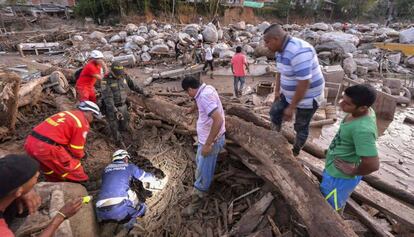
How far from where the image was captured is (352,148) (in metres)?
2.30

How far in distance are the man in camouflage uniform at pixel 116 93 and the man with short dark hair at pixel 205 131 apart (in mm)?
2430

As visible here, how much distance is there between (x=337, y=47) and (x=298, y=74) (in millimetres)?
14608

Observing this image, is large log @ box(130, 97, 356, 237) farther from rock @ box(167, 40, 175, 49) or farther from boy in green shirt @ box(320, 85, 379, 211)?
rock @ box(167, 40, 175, 49)

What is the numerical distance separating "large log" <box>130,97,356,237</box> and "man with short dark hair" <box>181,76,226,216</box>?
0.41 metres

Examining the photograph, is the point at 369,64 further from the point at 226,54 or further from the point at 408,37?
the point at 226,54

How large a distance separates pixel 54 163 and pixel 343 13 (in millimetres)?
50360

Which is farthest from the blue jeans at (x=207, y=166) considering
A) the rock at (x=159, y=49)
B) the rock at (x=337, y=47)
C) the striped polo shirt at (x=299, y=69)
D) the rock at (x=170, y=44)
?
the rock at (x=170, y=44)

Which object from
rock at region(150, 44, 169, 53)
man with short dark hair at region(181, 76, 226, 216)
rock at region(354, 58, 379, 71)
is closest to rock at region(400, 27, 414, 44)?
rock at region(354, 58, 379, 71)

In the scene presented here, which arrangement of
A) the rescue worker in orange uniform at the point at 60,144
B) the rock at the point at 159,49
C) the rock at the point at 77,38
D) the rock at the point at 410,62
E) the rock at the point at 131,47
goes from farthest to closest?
the rock at the point at 77,38 < the rock at the point at 131,47 < the rock at the point at 410,62 < the rock at the point at 159,49 < the rescue worker in orange uniform at the point at 60,144

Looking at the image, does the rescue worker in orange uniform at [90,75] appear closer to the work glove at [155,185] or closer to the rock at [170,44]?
the work glove at [155,185]

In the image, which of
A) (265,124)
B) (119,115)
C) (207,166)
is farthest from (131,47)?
(207,166)

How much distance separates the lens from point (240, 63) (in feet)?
30.8

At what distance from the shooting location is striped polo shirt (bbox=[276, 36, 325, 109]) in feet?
10.1

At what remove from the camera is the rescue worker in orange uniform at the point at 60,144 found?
341 centimetres
